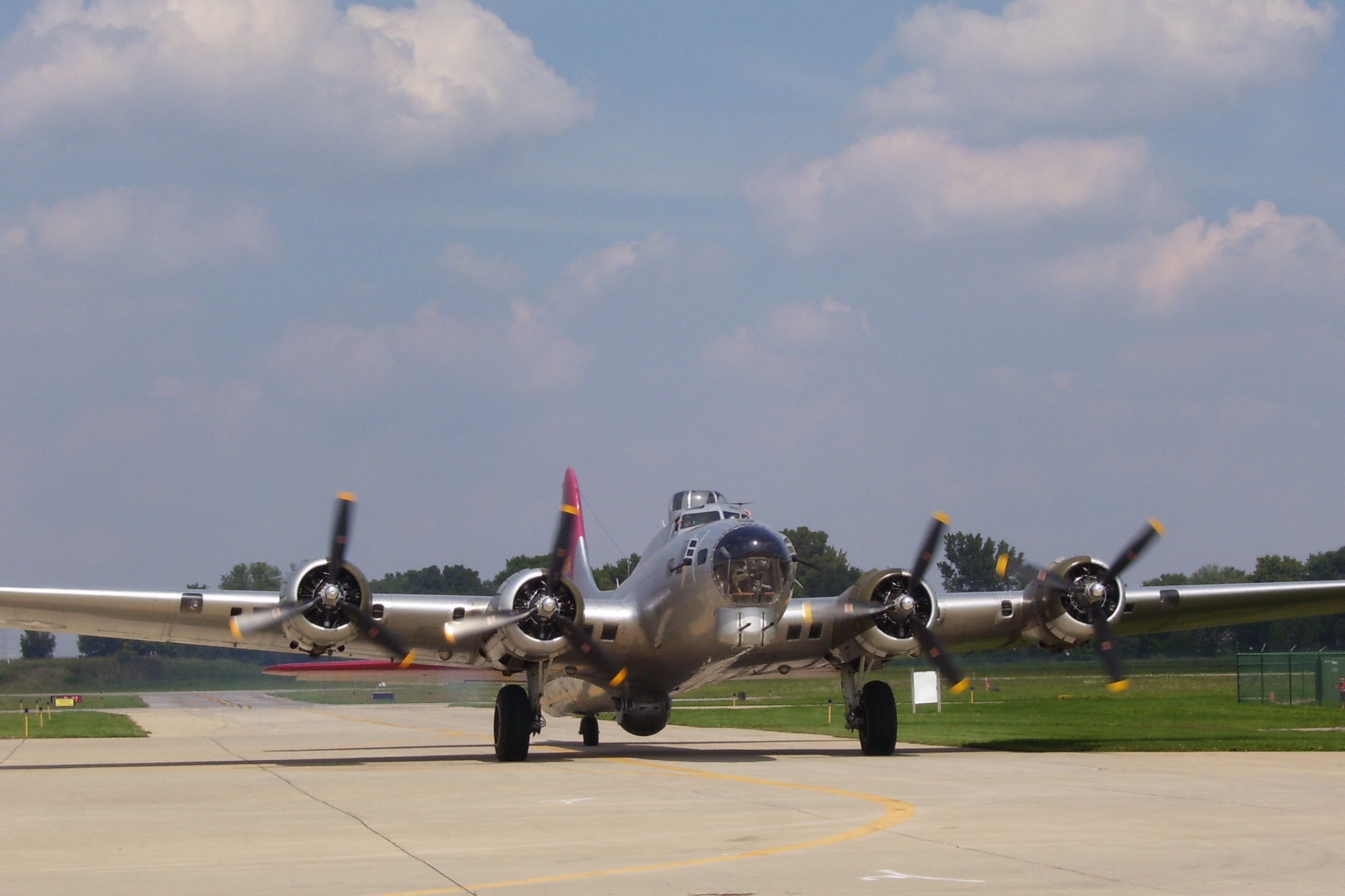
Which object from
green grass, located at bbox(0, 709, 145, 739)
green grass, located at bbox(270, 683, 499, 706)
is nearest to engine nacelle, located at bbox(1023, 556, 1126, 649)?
green grass, located at bbox(0, 709, 145, 739)

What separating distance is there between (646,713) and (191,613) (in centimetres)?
798

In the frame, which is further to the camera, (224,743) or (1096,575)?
(224,743)

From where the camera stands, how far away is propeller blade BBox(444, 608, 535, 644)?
2247 cm

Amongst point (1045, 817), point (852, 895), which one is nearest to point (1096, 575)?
point (1045, 817)

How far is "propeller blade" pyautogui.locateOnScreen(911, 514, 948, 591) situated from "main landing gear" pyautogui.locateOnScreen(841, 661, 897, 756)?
184cm

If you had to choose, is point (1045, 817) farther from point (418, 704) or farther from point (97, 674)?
point (97, 674)

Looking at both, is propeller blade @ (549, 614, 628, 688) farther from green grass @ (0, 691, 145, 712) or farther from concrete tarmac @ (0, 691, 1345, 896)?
green grass @ (0, 691, 145, 712)

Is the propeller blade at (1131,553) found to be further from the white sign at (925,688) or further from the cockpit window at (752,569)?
the white sign at (925,688)

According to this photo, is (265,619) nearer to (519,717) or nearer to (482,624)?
(482,624)

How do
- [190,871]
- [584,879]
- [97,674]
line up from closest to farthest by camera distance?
1. [584,879]
2. [190,871]
3. [97,674]

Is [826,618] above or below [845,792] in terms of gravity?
above

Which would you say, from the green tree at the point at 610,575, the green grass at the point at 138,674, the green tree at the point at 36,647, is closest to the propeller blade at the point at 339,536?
the green tree at the point at 610,575

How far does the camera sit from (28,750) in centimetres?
3275

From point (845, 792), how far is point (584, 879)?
23.4 feet
